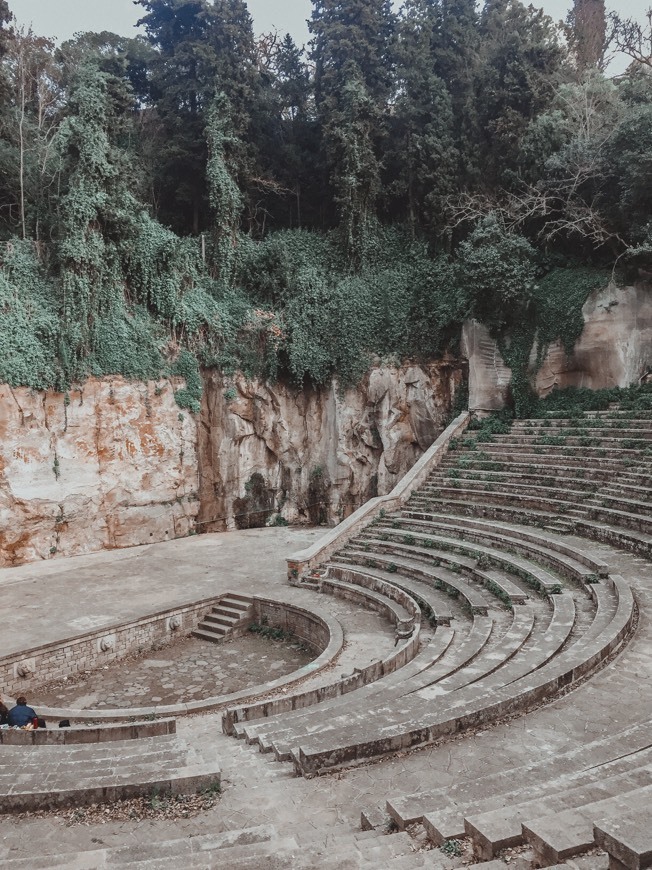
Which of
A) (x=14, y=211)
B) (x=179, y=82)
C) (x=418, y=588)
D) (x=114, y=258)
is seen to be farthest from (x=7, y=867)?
(x=179, y=82)

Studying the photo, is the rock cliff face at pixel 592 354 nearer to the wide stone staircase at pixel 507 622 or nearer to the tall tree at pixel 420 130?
the wide stone staircase at pixel 507 622

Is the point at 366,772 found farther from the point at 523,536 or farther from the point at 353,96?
the point at 353,96

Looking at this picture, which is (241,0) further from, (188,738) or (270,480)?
(188,738)

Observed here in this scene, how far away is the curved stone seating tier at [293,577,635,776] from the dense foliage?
13221 mm

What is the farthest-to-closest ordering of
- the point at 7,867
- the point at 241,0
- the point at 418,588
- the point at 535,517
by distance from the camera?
1. the point at 241,0
2. the point at 535,517
3. the point at 418,588
4. the point at 7,867

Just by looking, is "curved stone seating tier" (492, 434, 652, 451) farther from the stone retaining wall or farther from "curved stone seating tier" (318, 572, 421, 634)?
the stone retaining wall

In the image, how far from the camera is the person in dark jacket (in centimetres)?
732

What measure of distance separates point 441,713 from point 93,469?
13818 mm

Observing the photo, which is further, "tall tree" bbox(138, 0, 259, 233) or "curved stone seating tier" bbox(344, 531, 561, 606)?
"tall tree" bbox(138, 0, 259, 233)

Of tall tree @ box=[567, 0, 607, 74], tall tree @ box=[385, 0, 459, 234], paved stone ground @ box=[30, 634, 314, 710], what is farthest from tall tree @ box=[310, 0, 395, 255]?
paved stone ground @ box=[30, 634, 314, 710]

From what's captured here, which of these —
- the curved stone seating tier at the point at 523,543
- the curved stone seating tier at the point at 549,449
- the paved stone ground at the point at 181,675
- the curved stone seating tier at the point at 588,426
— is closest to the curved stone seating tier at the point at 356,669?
the paved stone ground at the point at 181,675

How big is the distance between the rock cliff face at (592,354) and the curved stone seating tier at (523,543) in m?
6.11

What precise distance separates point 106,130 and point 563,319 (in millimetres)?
15087

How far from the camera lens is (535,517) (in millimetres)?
13117
